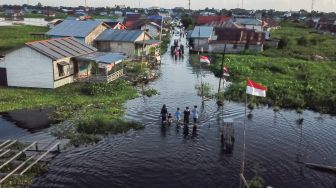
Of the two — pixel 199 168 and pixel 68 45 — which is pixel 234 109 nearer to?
pixel 199 168

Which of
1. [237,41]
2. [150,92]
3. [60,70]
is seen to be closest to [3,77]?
[60,70]

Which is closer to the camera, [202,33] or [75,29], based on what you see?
[75,29]

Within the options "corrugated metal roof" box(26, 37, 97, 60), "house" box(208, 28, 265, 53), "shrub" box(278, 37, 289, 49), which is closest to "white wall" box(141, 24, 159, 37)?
"house" box(208, 28, 265, 53)

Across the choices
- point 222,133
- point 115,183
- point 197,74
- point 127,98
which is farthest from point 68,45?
point 115,183

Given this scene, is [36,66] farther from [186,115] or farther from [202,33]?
[202,33]

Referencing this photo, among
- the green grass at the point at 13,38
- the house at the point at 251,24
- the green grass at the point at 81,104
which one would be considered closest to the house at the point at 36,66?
the green grass at the point at 81,104
